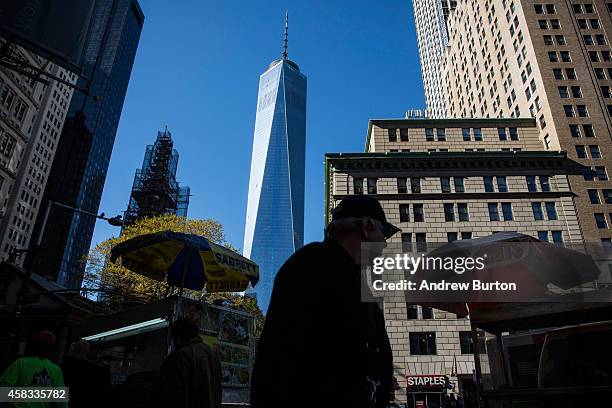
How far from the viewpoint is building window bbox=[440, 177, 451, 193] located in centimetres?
4338

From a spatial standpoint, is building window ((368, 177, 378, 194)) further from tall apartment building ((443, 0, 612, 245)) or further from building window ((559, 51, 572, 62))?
building window ((559, 51, 572, 62))

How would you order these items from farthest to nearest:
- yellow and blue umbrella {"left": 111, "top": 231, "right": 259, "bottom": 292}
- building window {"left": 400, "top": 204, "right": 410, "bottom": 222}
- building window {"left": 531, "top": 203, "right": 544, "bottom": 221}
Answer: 1. building window {"left": 400, "top": 204, "right": 410, "bottom": 222}
2. building window {"left": 531, "top": 203, "right": 544, "bottom": 221}
3. yellow and blue umbrella {"left": 111, "top": 231, "right": 259, "bottom": 292}

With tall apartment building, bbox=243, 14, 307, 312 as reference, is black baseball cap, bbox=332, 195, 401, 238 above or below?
below

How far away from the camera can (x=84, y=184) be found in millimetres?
121812

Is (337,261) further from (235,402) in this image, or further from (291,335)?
(235,402)

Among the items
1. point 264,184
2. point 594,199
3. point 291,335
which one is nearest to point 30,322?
point 291,335

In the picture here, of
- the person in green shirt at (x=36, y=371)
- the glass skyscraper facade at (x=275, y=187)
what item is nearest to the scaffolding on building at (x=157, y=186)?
the person in green shirt at (x=36, y=371)

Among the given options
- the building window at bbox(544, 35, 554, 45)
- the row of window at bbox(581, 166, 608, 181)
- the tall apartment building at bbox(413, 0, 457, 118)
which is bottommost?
the row of window at bbox(581, 166, 608, 181)

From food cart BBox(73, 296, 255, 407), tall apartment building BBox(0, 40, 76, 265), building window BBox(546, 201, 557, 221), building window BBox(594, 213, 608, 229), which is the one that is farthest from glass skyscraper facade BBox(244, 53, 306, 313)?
food cart BBox(73, 296, 255, 407)

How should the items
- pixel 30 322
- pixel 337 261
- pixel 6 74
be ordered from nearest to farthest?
pixel 337 261, pixel 30 322, pixel 6 74

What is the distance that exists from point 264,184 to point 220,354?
582 ft

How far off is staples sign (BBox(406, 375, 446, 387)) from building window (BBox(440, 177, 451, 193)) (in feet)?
63.0

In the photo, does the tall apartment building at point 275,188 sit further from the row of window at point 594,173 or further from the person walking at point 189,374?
the person walking at point 189,374

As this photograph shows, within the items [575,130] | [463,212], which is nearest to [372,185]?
[463,212]
